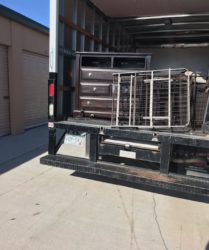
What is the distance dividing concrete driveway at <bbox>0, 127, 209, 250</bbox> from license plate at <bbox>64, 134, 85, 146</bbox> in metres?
0.67

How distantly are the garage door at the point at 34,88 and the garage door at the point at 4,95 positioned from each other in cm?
78

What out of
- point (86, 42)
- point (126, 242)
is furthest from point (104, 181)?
point (86, 42)

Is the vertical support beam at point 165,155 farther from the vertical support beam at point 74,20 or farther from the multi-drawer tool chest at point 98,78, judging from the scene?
the vertical support beam at point 74,20

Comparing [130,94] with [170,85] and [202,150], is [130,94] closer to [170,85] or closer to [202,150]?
[170,85]

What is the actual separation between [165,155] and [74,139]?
1282 millimetres

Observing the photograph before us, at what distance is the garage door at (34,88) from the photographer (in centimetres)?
770

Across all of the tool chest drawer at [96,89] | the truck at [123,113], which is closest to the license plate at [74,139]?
the truck at [123,113]

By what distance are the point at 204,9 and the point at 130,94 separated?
3847mm

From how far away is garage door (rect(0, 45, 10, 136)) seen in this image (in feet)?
21.8

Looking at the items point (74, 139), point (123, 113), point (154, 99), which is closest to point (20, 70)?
point (74, 139)

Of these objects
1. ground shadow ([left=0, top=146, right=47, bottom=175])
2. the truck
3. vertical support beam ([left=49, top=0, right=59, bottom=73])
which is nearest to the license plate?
the truck

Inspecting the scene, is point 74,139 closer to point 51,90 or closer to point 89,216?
point 51,90

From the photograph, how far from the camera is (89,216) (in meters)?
2.98

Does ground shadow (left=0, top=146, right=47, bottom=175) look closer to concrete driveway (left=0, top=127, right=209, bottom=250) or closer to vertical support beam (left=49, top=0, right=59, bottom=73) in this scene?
concrete driveway (left=0, top=127, right=209, bottom=250)
